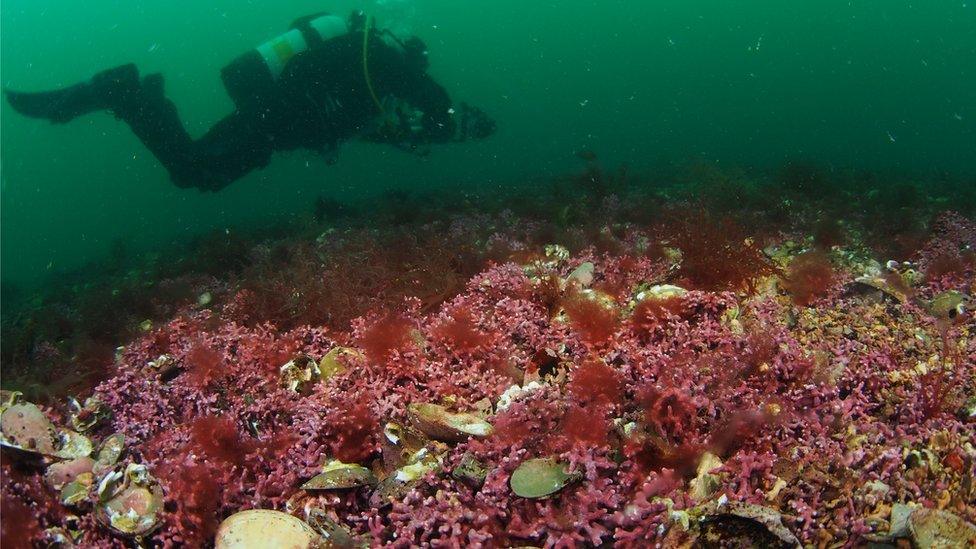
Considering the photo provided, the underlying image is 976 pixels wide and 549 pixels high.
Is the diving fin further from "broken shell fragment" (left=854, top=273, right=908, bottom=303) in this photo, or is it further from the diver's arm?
"broken shell fragment" (left=854, top=273, right=908, bottom=303)

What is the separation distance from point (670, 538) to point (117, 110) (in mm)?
14684

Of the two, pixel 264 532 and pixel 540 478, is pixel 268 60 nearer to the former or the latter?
pixel 264 532

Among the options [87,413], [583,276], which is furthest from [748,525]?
[87,413]

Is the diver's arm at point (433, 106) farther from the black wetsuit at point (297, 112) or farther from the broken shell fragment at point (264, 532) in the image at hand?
the broken shell fragment at point (264, 532)

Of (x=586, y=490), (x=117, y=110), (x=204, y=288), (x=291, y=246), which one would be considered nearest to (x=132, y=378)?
(x=204, y=288)

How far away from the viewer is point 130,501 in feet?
10.2

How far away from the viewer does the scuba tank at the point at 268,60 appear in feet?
37.3

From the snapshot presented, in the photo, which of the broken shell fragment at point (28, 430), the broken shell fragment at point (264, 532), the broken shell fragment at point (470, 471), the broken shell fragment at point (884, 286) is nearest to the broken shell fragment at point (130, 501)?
the broken shell fragment at point (264, 532)

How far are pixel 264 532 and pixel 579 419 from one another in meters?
1.95

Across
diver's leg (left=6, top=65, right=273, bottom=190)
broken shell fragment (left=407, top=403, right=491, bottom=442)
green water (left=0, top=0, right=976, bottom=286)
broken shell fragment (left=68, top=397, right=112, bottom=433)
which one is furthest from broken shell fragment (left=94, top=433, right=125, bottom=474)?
green water (left=0, top=0, right=976, bottom=286)

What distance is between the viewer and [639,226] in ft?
28.0

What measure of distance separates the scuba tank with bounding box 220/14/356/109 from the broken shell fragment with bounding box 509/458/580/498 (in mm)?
11390

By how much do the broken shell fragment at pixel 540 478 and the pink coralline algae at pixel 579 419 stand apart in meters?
0.07

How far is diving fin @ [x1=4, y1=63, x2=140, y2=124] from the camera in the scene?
11656 millimetres
